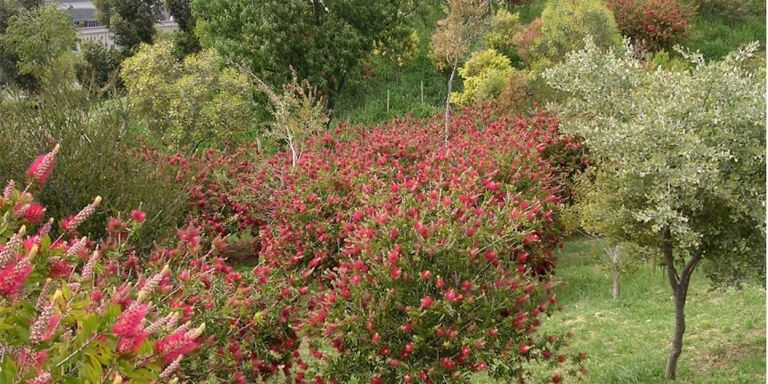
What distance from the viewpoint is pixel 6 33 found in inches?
1404

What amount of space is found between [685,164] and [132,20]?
103 feet

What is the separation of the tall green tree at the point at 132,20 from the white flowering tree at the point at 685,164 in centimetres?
2888

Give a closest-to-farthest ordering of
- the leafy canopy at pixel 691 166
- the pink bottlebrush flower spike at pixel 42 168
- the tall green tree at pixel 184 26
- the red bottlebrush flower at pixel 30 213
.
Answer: the pink bottlebrush flower spike at pixel 42 168 < the red bottlebrush flower at pixel 30 213 < the leafy canopy at pixel 691 166 < the tall green tree at pixel 184 26

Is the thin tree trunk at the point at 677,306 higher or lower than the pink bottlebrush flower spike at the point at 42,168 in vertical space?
lower

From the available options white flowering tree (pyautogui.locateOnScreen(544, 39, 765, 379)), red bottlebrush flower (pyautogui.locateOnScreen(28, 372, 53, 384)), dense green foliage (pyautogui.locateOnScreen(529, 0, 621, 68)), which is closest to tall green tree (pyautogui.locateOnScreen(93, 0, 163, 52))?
dense green foliage (pyautogui.locateOnScreen(529, 0, 621, 68))

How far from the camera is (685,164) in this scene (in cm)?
621

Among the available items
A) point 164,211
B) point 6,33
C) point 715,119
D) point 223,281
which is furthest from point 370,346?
point 6,33

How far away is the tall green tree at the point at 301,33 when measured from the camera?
72.2 ft

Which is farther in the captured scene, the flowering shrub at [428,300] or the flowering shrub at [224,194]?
the flowering shrub at [224,194]

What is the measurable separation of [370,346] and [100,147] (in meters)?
5.40

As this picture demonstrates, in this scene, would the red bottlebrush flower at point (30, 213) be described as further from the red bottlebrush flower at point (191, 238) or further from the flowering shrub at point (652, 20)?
the flowering shrub at point (652, 20)

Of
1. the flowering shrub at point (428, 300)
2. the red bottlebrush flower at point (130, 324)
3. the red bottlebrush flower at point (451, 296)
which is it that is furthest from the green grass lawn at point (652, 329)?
the red bottlebrush flower at point (130, 324)

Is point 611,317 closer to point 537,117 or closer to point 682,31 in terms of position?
point 537,117

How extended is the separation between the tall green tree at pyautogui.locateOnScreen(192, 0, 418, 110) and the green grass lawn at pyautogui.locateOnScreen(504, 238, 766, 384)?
1256 centimetres
